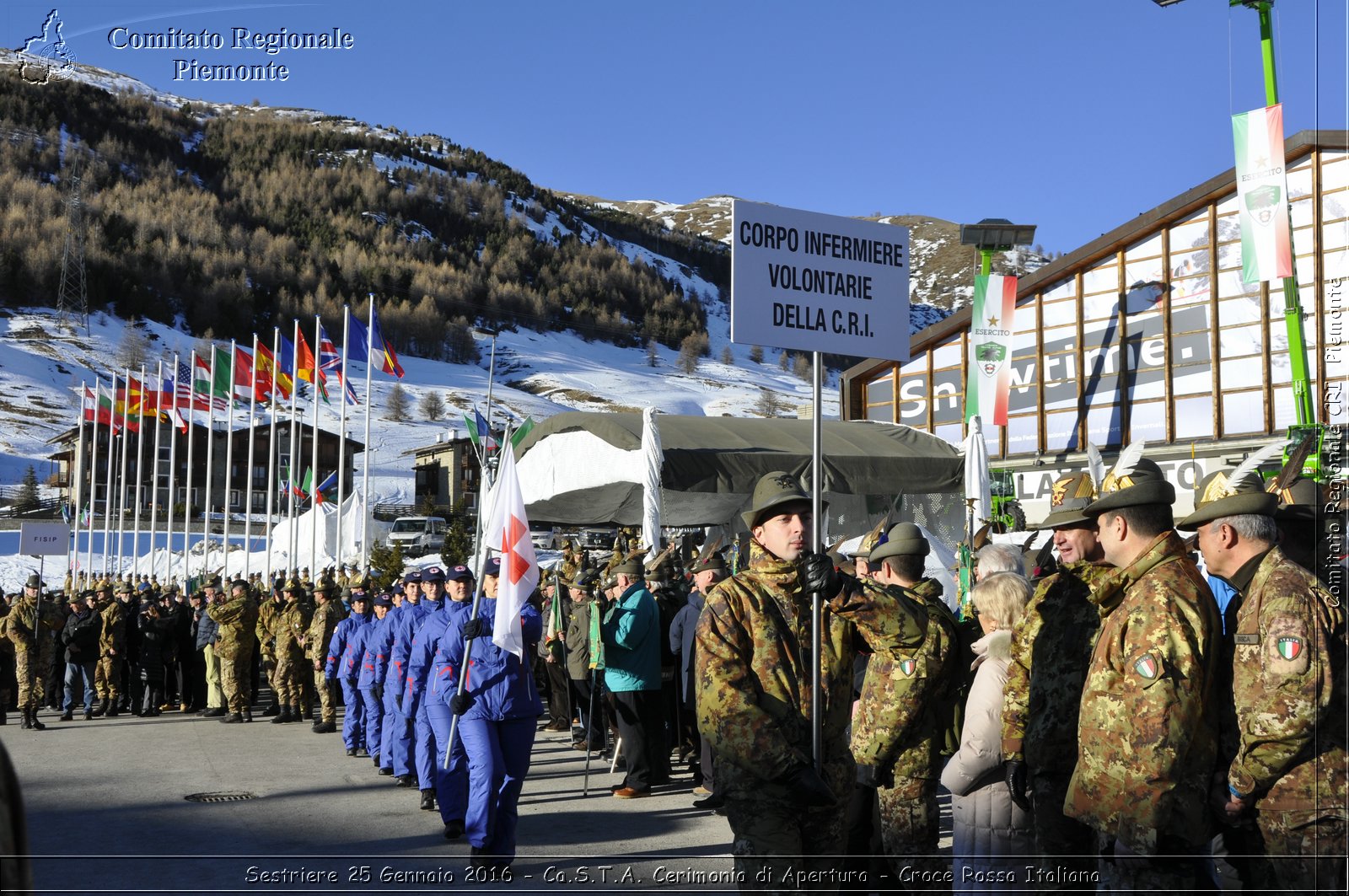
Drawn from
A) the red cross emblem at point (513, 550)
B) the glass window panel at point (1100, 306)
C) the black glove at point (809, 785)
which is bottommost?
the black glove at point (809, 785)

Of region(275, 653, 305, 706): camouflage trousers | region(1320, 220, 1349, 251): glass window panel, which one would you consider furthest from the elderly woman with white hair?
region(1320, 220, 1349, 251): glass window panel

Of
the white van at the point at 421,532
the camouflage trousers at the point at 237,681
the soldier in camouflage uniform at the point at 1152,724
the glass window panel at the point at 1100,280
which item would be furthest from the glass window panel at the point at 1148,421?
the white van at the point at 421,532

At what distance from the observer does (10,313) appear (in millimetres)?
123188

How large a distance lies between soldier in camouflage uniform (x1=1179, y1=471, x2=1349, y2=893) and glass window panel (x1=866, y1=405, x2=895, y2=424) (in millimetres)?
25460

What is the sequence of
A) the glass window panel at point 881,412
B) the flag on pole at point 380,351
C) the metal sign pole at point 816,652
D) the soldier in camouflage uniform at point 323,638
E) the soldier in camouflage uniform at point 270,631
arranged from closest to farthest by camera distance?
the metal sign pole at point 816,652 → the soldier in camouflage uniform at point 323,638 → the soldier in camouflage uniform at point 270,631 → the flag on pole at point 380,351 → the glass window panel at point 881,412

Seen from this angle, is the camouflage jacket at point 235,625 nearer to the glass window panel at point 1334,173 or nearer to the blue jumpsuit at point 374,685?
the blue jumpsuit at point 374,685

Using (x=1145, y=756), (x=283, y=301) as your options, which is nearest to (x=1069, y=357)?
(x=1145, y=756)

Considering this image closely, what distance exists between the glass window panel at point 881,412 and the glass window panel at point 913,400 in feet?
0.85

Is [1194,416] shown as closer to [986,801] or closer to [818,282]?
[986,801]

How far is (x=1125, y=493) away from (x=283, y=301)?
173 meters

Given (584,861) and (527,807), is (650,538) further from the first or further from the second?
(584,861)

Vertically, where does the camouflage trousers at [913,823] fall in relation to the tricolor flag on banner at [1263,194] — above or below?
below

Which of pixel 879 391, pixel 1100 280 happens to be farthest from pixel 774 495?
pixel 879 391

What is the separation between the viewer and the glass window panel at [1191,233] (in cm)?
2488
